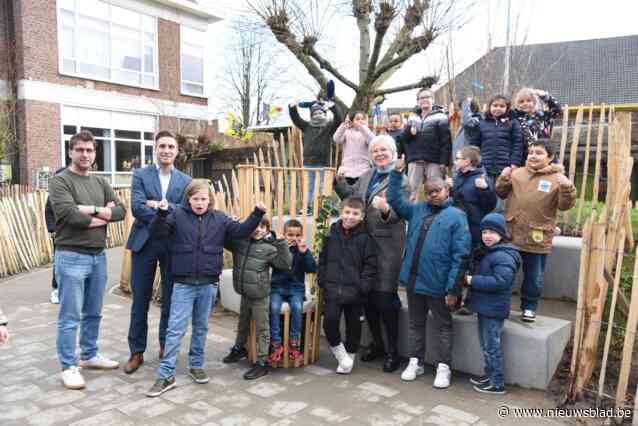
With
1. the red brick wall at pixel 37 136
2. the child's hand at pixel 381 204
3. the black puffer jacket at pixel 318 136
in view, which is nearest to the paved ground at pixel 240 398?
the child's hand at pixel 381 204

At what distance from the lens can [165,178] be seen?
4230mm

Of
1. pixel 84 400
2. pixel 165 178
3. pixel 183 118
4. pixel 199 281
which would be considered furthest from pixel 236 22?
pixel 183 118

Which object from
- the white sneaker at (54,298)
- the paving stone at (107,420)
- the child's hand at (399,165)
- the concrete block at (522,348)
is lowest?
the white sneaker at (54,298)

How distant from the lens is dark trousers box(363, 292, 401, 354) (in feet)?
13.9

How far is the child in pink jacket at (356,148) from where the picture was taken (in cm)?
635

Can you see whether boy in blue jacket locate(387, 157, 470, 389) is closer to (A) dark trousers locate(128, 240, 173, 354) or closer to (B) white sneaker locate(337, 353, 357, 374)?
(B) white sneaker locate(337, 353, 357, 374)

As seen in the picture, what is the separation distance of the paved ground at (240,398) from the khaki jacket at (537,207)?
47.5 inches

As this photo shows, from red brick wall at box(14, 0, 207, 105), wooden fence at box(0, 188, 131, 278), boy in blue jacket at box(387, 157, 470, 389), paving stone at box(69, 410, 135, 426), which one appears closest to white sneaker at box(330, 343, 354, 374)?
boy in blue jacket at box(387, 157, 470, 389)

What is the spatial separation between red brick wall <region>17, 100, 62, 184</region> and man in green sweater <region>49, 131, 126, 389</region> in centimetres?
1559

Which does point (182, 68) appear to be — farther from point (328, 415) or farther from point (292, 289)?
point (328, 415)

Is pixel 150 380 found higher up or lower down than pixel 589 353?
lower down

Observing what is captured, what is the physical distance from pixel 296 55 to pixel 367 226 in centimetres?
705

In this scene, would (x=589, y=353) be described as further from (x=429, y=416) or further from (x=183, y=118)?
(x=183, y=118)

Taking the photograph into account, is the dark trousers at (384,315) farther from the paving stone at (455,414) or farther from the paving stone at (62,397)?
the paving stone at (62,397)
